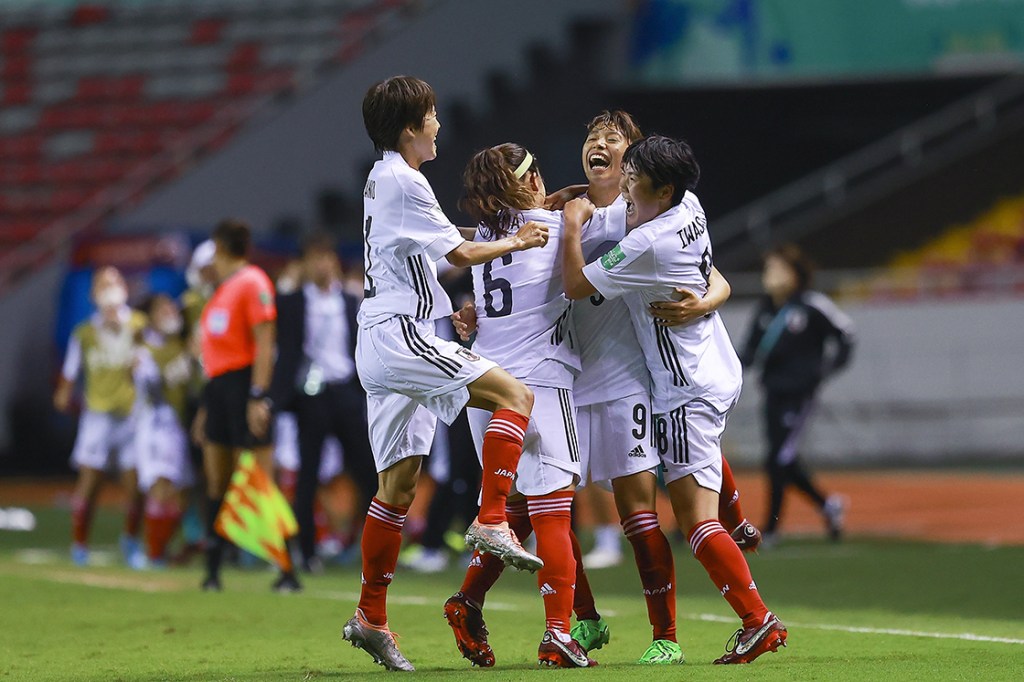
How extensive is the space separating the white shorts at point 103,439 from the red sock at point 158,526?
30.0 inches

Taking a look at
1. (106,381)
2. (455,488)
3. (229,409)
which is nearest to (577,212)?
(229,409)

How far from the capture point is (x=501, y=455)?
6234 mm

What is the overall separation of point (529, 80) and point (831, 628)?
1844 centimetres

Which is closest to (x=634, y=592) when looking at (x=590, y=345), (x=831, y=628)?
(x=831, y=628)

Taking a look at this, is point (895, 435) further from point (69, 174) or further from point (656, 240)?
point (656, 240)

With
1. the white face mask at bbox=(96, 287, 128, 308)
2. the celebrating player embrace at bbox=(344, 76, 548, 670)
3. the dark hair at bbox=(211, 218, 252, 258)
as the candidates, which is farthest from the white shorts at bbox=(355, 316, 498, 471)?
the white face mask at bbox=(96, 287, 128, 308)

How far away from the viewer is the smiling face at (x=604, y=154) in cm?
687

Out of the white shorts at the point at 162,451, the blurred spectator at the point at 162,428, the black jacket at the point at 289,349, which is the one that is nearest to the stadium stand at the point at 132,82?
the blurred spectator at the point at 162,428

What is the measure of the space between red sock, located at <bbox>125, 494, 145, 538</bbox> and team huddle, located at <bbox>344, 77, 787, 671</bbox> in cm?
735

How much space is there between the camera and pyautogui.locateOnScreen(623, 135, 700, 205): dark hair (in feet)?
21.2

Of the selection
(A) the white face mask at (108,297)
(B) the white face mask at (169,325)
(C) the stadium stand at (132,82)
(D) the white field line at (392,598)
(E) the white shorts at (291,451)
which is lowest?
(D) the white field line at (392,598)

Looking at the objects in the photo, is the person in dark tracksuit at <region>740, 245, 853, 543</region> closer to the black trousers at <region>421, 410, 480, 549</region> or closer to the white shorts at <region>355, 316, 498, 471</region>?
the black trousers at <region>421, 410, 480, 549</region>

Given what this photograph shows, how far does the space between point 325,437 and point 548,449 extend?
19.4 feet

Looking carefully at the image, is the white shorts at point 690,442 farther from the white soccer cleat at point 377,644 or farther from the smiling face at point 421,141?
the smiling face at point 421,141
